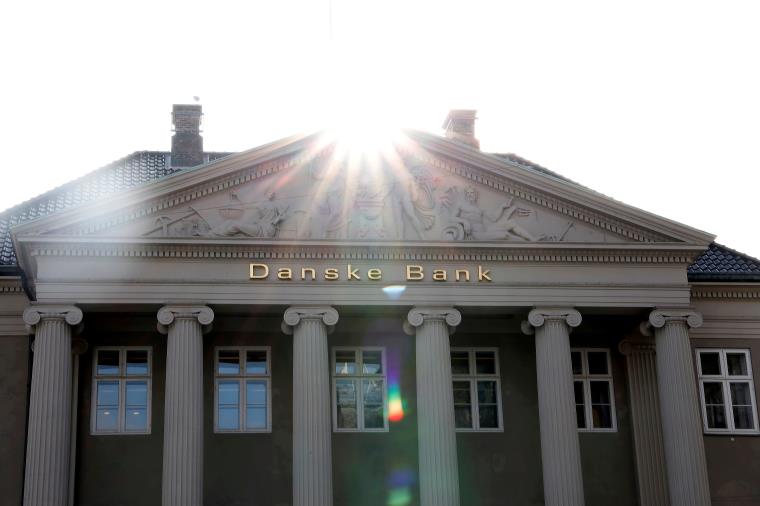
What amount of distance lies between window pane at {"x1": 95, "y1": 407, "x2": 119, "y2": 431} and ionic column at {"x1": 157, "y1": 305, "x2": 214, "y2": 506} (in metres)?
2.52

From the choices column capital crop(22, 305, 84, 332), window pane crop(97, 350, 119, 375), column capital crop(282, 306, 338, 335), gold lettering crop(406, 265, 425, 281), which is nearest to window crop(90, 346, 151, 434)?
window pane crop(97, 350, 119, 375)

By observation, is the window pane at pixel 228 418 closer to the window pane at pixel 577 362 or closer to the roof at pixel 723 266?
the window pane at pixel 577 362

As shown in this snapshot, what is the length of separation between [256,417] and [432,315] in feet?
16.9

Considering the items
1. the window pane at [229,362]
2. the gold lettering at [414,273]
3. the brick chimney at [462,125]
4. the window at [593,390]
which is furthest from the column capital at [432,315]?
the brick chimney at [462,125]

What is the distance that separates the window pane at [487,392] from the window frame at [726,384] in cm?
530

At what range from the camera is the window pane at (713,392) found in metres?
31.3

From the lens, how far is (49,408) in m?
26.3

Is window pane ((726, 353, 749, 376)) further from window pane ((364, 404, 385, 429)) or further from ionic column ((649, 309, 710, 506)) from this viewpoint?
window pane ((364, 404, 385, 429))

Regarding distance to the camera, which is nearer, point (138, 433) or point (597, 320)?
point (138, 433)

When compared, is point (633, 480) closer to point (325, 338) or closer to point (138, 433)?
point (325, 338)

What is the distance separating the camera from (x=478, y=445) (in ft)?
Result: 99.3

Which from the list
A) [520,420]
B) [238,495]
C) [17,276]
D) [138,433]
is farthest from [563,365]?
[17,276]

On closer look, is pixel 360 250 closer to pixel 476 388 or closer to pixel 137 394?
pixel 476 388

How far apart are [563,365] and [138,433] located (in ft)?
33.4
